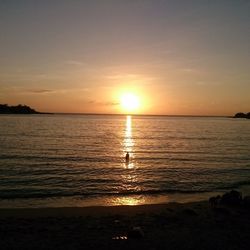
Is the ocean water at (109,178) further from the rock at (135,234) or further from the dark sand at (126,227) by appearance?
the rock at (135,234)

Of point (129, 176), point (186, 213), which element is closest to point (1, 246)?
point (186, 213)

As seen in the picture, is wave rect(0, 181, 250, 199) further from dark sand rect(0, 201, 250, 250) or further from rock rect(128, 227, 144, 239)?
rock rect(128, 227, 144, 239)

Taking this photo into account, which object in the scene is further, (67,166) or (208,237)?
(67,166)

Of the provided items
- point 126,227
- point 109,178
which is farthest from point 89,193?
point 126,227

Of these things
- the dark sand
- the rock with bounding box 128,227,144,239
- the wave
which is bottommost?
the wave

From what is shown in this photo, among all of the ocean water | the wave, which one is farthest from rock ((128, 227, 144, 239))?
the wave

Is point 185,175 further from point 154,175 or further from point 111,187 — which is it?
point 111,187

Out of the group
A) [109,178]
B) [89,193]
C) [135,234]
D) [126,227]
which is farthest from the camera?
[109,178]

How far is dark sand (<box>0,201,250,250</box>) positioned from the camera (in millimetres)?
10523

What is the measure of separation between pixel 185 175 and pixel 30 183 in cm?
1299

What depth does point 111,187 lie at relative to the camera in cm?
2262

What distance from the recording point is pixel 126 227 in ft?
41.6

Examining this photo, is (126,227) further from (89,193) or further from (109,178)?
(109,178)

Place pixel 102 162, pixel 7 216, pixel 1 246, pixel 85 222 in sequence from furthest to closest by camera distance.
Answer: pixel 102 162 < pixel 7 216 < pixel 85 222 < pixel 1 246
